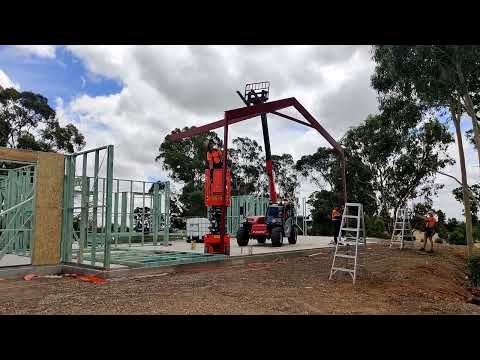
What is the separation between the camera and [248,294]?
7016 mm

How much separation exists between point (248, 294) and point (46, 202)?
5.10 m

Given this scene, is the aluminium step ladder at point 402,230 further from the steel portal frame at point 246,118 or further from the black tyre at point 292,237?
the steel portal frame at point 246,118

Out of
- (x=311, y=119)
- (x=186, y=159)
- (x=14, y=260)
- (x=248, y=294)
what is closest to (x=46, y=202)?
(x=14, y=260)

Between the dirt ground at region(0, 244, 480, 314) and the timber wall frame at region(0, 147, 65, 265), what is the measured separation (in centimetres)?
93

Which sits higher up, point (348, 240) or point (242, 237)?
point (348, 240)

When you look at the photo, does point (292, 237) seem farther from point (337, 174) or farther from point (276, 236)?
point (337, 174)

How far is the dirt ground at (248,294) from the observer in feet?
19.5

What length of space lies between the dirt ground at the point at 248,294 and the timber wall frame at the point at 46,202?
3.07 feet

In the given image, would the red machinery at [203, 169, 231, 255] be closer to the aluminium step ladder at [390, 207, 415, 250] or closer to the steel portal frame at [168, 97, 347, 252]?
the steel portal frame at [168, 97, 347, 252]

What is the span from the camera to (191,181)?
35.7 metres

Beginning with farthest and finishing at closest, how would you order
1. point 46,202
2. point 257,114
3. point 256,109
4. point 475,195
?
point 475,195, point 257,114, point 256,109, point 46,202

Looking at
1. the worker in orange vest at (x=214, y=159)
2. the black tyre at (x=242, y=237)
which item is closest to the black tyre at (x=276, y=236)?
the black tyre at (x=242, y=237)
